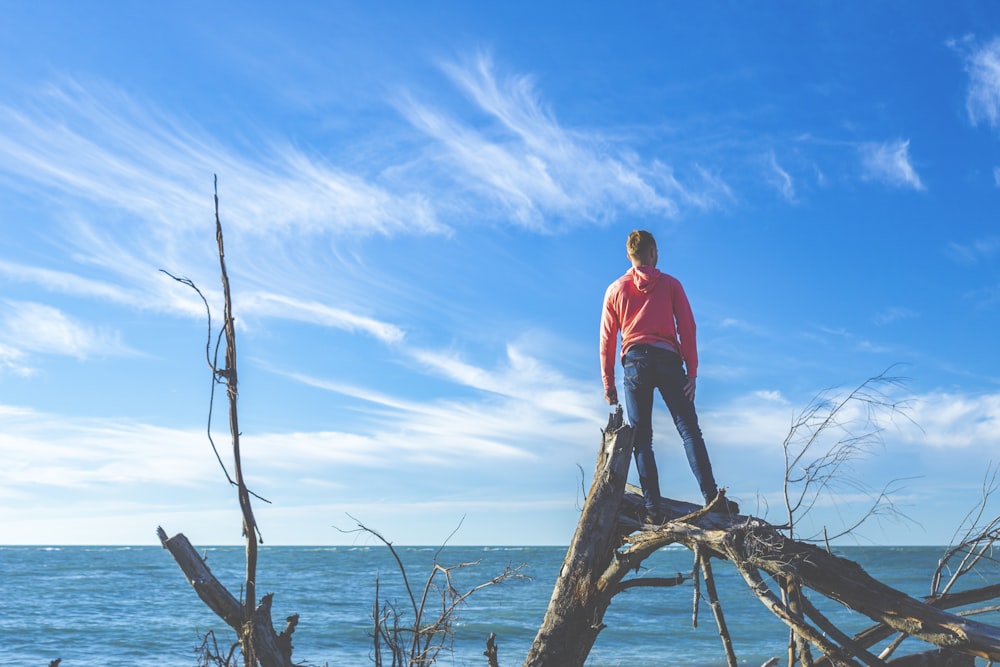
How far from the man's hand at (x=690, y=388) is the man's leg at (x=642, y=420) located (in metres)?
0.19

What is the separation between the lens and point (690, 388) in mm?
→ 4629

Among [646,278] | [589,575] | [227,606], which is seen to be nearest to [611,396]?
[646,278]

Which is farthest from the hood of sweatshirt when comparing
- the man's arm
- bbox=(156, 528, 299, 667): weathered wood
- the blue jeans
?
bbox=(156, 528, 299, 667): weathered wood

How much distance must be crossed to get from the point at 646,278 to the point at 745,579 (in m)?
1.71

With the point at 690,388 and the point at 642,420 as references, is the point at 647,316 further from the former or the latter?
the point at 642,420

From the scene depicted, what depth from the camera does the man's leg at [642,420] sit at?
15.0 feet

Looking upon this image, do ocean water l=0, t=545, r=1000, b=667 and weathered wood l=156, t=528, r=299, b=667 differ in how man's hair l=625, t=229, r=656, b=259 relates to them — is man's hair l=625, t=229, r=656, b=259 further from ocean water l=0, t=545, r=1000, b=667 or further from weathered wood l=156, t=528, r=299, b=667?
ocean water l=0, t=545, r=1000, b=667

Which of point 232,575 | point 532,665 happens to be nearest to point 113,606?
point 232,575

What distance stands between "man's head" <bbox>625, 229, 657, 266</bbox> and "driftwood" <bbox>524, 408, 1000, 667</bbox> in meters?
0.92

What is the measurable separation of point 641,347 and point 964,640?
2045 millimetres

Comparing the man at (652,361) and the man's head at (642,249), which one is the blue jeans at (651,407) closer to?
the man at (652,361)

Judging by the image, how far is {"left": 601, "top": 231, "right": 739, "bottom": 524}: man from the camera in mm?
4562

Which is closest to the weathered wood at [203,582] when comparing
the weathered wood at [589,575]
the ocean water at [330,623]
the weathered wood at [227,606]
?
the weathered wood at [227,606]

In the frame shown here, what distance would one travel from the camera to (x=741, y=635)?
20547 mm
